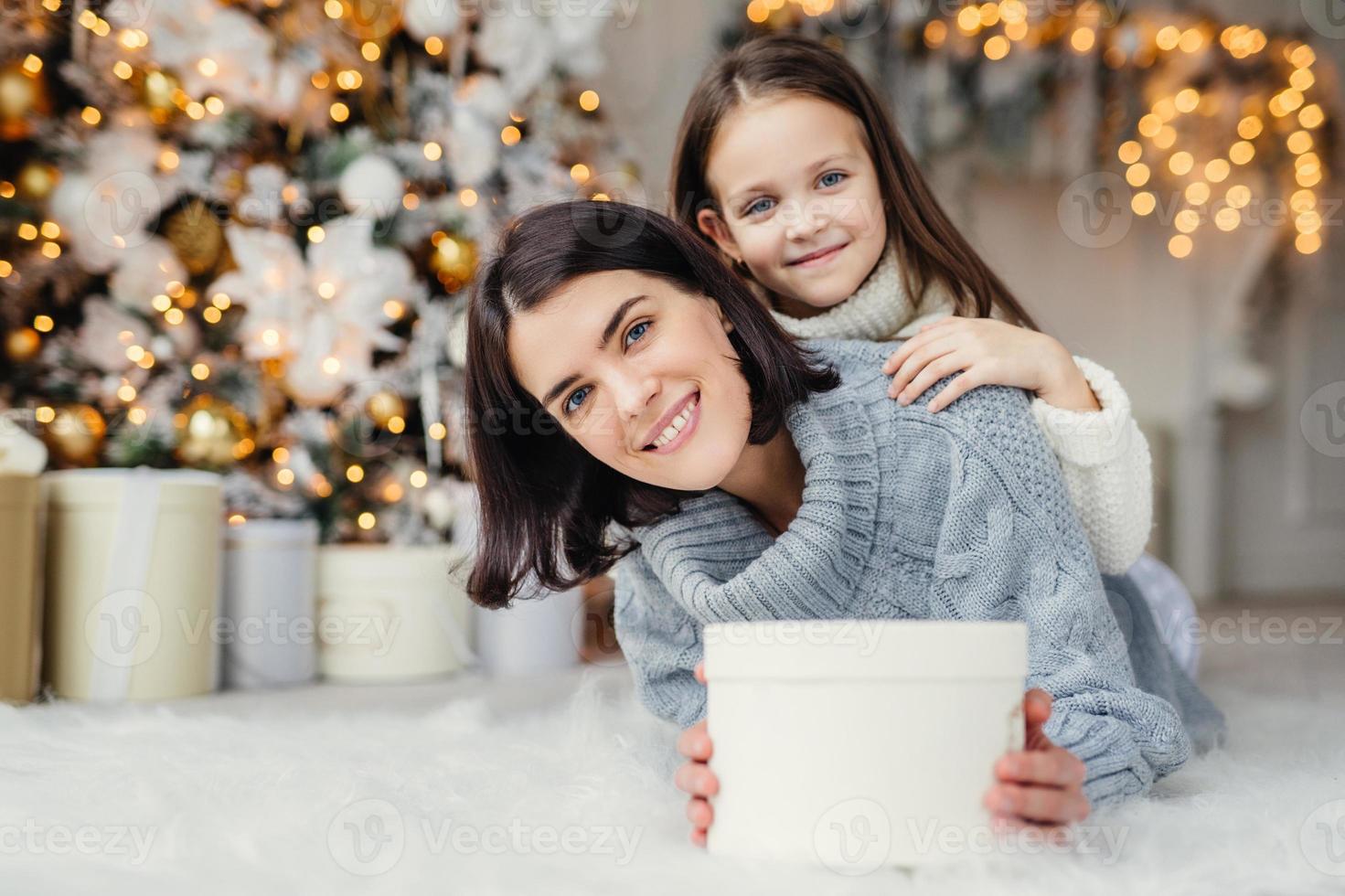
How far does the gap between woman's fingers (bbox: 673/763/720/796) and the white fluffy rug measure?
39mm

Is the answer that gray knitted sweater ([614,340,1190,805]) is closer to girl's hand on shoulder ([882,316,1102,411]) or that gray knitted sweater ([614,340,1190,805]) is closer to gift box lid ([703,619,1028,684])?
girl's hand on shoulder ([882,316,1102,411])

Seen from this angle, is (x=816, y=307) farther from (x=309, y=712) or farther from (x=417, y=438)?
(x=417, y=438)

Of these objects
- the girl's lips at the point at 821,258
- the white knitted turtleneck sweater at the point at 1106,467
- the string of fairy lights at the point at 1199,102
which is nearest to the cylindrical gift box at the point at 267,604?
the girl's lips at the point at 821,258

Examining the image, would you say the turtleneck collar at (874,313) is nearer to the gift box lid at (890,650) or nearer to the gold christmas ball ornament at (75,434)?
the gift box lid at (890,650)

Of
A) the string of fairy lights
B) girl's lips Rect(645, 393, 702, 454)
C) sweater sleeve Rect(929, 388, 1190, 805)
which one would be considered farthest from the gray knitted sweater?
the string of fairy lights

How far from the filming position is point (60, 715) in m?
1.23

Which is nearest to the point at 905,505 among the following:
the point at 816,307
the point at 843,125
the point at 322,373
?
the point at 816,307

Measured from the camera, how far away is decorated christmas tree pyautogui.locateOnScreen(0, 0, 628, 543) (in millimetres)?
1670

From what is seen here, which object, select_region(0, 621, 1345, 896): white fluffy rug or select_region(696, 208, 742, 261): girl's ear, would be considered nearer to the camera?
select_region(0, 621, 1345, 896): white fluffy rug

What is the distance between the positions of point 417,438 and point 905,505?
1.18 meters

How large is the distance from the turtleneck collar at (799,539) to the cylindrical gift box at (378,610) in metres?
0.78

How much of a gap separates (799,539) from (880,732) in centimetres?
30

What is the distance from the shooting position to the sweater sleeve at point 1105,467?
3.20 ft

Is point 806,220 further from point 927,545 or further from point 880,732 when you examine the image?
point 880,732
